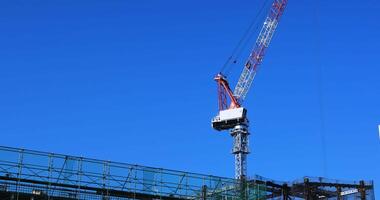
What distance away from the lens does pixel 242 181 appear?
211ft

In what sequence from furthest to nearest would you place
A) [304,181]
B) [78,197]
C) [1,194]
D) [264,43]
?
[264,43] < [304,181] < [78,197] < [1,194]

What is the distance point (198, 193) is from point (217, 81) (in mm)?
111999

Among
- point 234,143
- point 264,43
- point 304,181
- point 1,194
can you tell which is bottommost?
point 1,194

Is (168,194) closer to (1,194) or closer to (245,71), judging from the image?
(1,194)

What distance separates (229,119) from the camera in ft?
552

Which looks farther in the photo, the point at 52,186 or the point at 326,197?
the point at 326,197

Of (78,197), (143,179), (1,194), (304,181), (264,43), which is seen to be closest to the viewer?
(1,194)

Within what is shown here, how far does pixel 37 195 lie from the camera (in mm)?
55281

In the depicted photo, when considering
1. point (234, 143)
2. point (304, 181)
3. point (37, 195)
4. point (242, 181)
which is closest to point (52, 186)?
point (37, 195)

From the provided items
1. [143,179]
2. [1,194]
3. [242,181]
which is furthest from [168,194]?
[1,194]

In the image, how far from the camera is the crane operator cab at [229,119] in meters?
168

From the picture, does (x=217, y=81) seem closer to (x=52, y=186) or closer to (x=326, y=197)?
(x=326, y=197)

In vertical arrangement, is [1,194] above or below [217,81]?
below

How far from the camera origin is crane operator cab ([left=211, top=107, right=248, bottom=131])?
167875 mm
